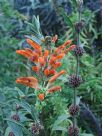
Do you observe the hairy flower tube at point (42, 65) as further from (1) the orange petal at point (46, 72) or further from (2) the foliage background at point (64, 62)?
(2) the foliage background at point (64, 62)

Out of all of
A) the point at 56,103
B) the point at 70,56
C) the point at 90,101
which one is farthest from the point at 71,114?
the point at 70,56

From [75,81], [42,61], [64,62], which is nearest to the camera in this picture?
[42,61]

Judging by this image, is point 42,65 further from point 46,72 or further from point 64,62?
point 64,62

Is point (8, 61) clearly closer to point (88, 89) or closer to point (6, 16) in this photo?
point (6, 16)

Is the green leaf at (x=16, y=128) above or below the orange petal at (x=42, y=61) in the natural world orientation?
below

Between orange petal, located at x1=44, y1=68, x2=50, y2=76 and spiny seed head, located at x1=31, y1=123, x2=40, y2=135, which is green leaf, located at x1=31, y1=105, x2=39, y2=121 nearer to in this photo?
spiny seed head, located at x1=31, y1=123, x2=40, y2=135

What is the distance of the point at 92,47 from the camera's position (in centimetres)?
311

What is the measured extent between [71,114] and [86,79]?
44.6 inches

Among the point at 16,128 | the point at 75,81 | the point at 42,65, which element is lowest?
the point at 16,128

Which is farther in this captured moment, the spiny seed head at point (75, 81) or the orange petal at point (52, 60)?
the spiny seed head at point (75, 81)

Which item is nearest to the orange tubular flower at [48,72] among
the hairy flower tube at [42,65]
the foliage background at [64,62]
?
the hairy flower tube at [42,65]

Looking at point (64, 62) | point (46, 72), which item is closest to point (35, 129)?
point (46, 72)

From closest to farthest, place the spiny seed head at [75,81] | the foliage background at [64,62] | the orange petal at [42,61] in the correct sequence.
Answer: the orange petal at [42,61], the spiny seed head at [75,81], the foliage background at [64,62]

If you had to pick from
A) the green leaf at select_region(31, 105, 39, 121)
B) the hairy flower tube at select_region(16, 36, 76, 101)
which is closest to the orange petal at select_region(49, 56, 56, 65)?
the hairy flower tube at select_region(16, 36, 76, 101)
